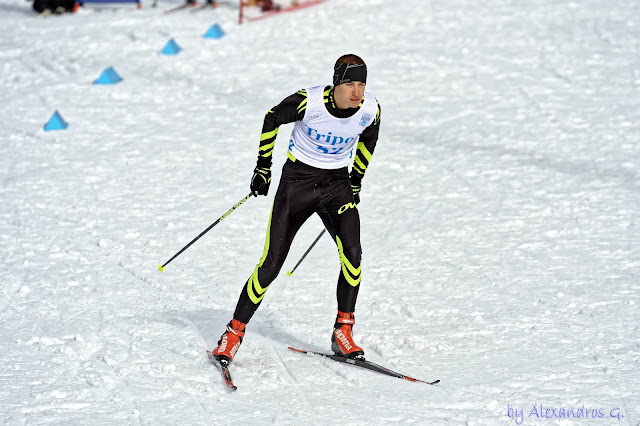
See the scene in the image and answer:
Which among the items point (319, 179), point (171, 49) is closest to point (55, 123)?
point (171, 49)

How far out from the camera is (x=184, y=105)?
11.8 m

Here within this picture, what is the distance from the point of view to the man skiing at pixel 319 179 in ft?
17.4

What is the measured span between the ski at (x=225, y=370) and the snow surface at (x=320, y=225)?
64mm

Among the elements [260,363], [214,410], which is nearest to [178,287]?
[260,363]

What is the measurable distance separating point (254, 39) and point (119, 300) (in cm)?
842

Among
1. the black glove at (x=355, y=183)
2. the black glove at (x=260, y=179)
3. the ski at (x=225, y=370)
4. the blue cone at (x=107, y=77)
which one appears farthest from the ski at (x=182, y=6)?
the ski at (x=225, y=370)

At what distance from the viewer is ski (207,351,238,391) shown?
5336 mm

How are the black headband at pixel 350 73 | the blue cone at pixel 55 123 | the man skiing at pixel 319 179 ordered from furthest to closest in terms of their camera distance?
the blue cone at pixel 55 123
the man skiing at pixel 319 179
the black headband at pixel 350 73

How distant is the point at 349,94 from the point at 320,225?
3.47 m

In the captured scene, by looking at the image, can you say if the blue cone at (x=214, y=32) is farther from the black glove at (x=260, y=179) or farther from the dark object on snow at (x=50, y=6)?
the black glove at (x=260, y=179)

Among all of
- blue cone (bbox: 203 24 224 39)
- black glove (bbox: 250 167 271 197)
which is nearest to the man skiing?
black glove (bbox: 250 167 271 197)

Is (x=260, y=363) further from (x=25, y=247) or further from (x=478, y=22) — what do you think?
(x=478, y=22)

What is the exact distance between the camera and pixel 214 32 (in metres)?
14.5

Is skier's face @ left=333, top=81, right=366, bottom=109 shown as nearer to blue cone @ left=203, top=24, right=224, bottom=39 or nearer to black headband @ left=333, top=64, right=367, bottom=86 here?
black headband @ left=333, top=64, right=367, bottom=86
